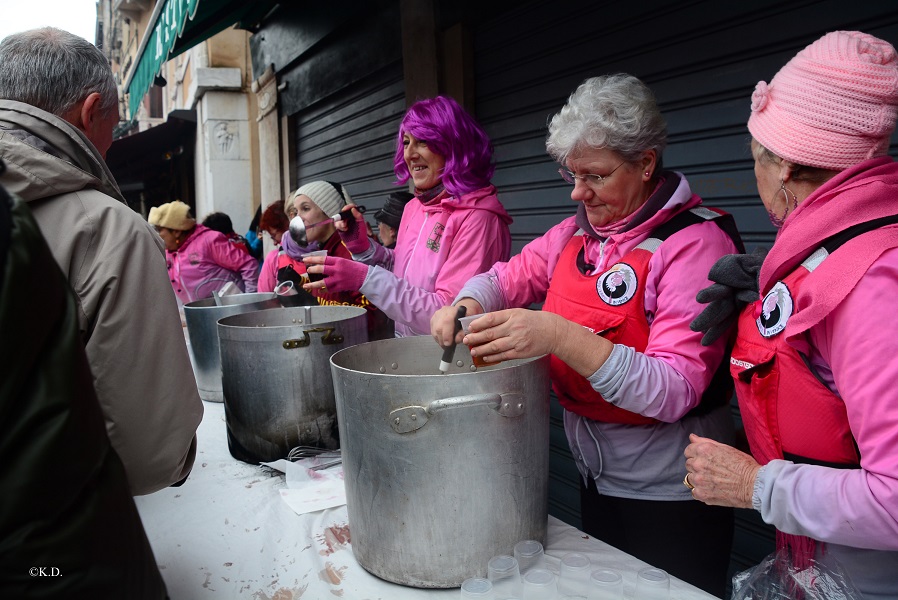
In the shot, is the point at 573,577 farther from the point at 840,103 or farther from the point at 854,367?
the point at 840,103

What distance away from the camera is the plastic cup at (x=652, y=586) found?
3.70 ft

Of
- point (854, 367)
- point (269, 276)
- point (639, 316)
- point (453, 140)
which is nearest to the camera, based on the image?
point (854, 367)

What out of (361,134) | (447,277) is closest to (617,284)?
(447,277)

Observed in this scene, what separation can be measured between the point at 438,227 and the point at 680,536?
56.8 inches

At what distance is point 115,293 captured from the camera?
47.0 inches

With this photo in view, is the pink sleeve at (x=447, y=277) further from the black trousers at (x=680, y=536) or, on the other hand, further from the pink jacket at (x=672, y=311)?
the black trousers at (x=680, y=536)

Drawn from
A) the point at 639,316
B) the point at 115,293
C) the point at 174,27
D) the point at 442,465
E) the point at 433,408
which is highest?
the point at 174,27

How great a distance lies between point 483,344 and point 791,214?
0.66m

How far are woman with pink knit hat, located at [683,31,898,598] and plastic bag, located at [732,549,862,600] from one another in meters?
0.03

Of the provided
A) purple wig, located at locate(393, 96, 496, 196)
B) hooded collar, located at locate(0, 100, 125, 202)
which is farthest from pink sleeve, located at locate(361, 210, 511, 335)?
hooded collar, located at locate(0, 100, 125, 202)

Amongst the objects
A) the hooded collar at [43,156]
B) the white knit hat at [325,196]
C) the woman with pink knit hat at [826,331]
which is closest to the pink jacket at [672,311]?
the woman with pink knit hat at [826,331]

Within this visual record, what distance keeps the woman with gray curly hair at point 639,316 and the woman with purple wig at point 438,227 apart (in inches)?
26.8

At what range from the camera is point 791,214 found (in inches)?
46.1

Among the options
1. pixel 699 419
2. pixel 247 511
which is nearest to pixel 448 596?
pixel 247 511
